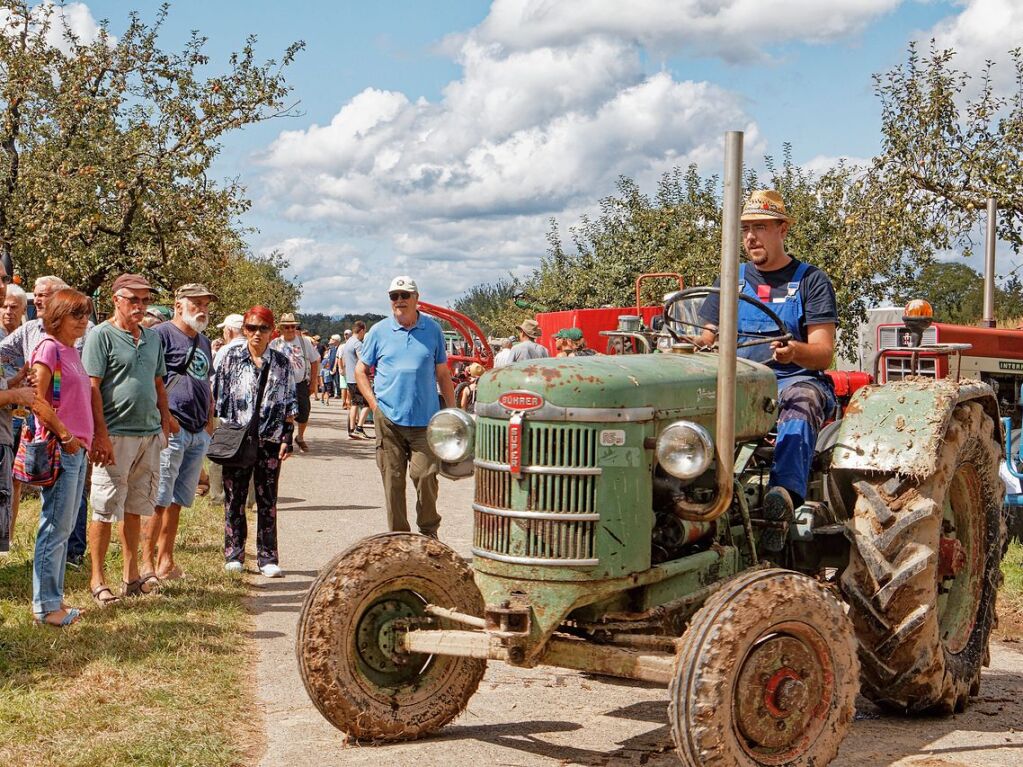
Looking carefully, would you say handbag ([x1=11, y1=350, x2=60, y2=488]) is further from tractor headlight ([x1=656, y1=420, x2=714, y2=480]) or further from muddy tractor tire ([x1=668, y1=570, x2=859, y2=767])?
muddy tractor tire ([x1=668, y1=570, x2=859, y2=767])

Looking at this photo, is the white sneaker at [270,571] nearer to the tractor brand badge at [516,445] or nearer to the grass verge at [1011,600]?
the tractor brand badge at [516,445]

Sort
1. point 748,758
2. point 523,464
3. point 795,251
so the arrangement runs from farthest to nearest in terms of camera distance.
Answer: point 795,251, point 523,464, point 748,758

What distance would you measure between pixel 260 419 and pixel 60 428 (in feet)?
6.55

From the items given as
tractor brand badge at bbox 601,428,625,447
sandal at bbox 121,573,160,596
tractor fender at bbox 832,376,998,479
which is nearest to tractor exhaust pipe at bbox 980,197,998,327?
tractor fender at bbox 832,376,998,479

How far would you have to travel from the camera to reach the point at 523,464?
443 cm

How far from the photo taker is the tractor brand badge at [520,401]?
440 centimetres

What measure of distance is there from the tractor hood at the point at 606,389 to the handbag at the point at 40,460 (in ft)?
9.76

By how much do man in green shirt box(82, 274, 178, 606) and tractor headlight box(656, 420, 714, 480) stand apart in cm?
402

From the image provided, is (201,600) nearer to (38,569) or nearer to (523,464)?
(38,569)

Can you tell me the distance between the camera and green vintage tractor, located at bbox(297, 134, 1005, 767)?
4.25 meters

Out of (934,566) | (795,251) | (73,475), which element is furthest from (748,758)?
(795,251)

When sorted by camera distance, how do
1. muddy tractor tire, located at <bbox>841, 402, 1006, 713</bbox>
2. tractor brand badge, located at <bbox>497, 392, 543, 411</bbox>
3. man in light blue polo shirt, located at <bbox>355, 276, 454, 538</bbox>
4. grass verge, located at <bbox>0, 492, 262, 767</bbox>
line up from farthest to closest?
man in light blue polo shirt, located at <bbox>355, 276, 454, 538</bbox> < muddy tractor tire, located at <bbox>841, 402, 1006, 713</bbox> < grass verge, located at <bbox>0, 492, 262, 767</bbox> < tractor brand badge, located at <bbox>497, 392, 543, 411</bbox>

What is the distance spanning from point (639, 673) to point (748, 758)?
0.45 meters

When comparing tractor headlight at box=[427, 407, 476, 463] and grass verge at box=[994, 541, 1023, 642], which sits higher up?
tractor headlight at box=[427, 407, 476, 463]
